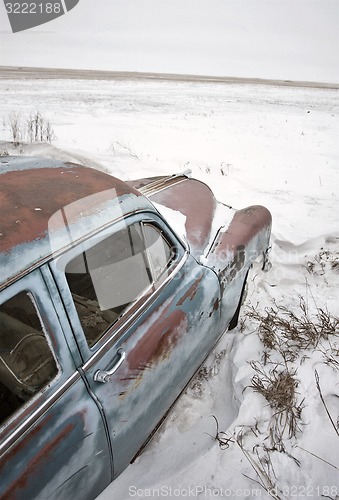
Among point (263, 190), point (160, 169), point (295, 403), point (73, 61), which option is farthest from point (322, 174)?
point (73, 61)

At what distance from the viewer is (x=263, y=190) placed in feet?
19.2

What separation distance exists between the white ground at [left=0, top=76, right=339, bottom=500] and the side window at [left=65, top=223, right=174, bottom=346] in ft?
3.31

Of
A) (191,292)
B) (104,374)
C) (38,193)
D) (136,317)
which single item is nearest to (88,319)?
(136,317)

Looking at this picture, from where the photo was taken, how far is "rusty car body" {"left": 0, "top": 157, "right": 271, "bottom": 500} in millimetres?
1272

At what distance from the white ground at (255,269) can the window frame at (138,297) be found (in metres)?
1.05

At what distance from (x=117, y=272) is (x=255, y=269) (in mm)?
2050

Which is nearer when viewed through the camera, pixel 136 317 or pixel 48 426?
pixel 48 426

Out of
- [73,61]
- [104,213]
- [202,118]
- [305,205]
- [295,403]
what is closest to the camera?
[104,213]

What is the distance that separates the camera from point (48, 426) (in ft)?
4.20

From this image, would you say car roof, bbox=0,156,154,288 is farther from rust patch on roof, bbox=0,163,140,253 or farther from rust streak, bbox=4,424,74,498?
rust streak, bbox=4,424,74,498

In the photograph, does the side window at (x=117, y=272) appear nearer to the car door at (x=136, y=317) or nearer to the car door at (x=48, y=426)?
the car door at (x=136, y=317)

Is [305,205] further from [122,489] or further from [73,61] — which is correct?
[73,61]

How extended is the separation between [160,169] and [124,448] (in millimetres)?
5307

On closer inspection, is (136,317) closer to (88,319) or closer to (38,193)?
(88,319)
